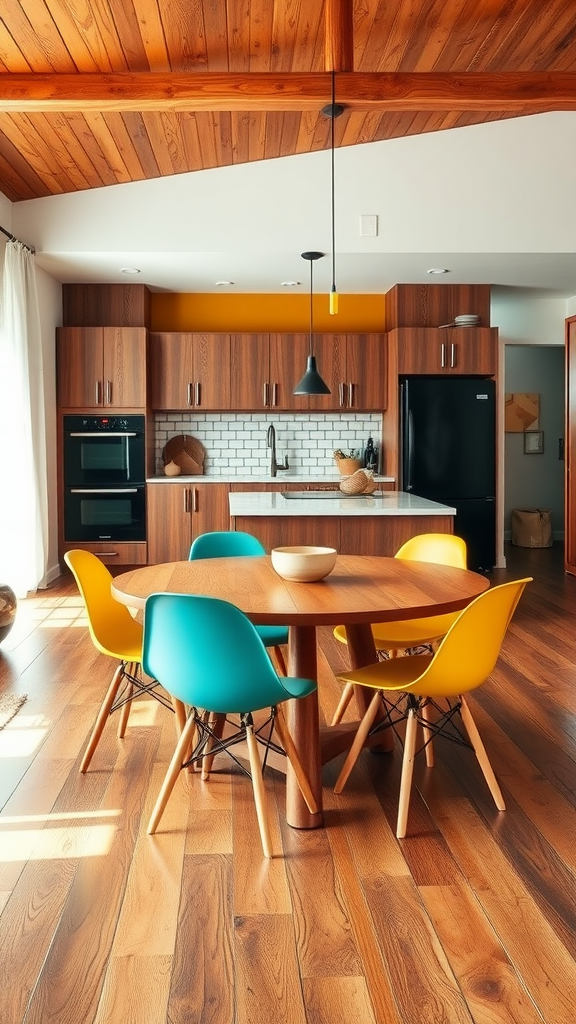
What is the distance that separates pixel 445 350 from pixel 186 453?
8.29 ft

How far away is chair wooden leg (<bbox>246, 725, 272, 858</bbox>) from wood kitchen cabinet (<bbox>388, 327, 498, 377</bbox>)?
526cm

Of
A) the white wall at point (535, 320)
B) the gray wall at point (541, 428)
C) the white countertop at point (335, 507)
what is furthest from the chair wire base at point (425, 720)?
the gray wall at point (541, 428)

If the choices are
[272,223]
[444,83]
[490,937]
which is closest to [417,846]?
[490,937]

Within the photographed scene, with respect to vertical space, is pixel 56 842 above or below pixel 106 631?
below

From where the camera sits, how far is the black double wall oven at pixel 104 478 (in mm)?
7441

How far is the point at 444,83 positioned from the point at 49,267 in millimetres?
3677

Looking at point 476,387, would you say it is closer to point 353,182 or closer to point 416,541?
point 353,182

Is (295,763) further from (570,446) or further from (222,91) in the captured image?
(570,446)

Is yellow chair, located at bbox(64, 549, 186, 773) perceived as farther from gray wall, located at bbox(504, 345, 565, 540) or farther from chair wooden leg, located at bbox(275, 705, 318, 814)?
gray wall, located at bbox(504, 345, 565, 540)

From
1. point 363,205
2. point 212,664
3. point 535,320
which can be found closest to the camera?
point 212,664

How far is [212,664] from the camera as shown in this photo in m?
2.30

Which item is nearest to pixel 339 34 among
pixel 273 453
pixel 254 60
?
pixel 254 60

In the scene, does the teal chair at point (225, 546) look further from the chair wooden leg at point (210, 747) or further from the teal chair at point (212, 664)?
the teal chair at point (212, 664)

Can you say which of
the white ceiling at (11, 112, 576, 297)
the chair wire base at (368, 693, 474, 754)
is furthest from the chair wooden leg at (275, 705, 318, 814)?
the white ceiling at (11, 112, 576, 297)
